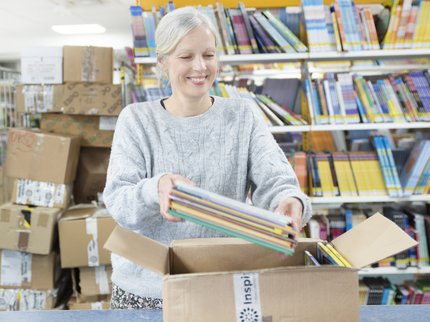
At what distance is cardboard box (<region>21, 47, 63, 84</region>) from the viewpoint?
3.26 m

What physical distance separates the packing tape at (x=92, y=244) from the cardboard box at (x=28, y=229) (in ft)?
0.83

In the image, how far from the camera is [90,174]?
11.2ft

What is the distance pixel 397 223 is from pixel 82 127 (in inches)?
88.8

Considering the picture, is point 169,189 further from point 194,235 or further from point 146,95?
point 146,95

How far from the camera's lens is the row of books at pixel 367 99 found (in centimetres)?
272

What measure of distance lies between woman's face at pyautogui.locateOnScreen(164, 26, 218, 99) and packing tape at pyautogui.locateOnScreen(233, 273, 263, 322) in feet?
2.09

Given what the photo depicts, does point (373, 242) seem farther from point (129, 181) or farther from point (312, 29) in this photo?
point (312, 29)

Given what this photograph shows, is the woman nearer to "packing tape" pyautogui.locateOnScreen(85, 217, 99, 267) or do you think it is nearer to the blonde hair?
the blonde hair

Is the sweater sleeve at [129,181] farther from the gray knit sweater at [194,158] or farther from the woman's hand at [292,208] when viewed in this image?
the woman's hand at [292,208]

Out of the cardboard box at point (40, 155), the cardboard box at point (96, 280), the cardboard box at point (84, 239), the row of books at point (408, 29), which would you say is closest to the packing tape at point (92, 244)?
the cardboard box at point (84, 239)

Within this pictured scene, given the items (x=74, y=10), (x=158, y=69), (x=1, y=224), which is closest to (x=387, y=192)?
(x=158, y=69)

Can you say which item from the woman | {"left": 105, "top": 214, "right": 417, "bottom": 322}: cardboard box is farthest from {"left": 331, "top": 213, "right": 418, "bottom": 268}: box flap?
the woman

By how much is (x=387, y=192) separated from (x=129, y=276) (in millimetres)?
1976

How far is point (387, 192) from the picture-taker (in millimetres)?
2725
